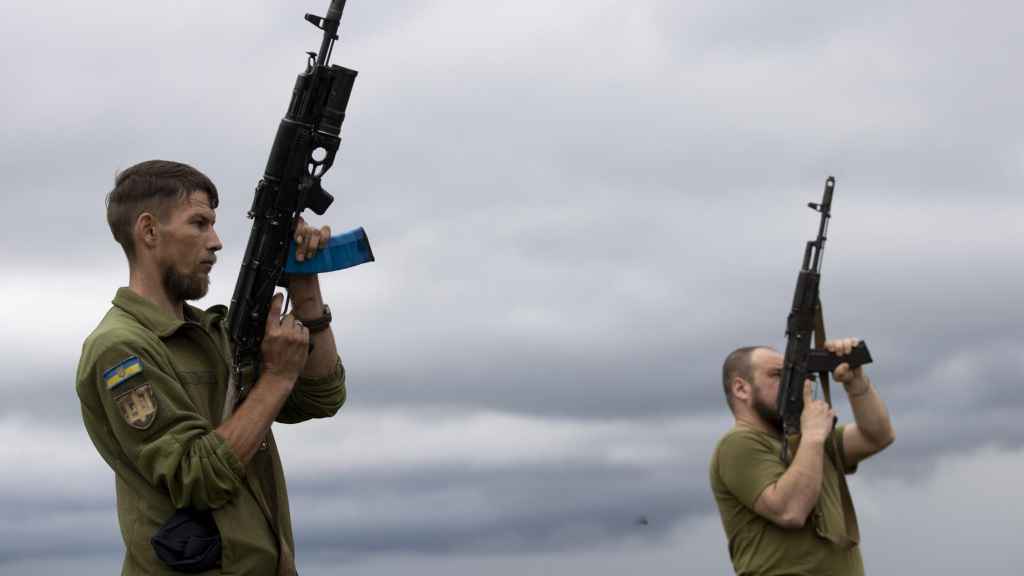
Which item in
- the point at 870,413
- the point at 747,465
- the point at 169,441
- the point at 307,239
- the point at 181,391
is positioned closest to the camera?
the point at 169,441

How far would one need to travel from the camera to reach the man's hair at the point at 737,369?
926cm

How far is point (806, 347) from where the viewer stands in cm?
916

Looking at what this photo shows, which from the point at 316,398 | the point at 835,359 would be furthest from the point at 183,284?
the point at 835,359

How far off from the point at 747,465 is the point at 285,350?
12.7ft

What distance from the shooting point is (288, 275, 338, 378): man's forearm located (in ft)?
21.1

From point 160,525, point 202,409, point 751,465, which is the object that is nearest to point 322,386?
point 202,409

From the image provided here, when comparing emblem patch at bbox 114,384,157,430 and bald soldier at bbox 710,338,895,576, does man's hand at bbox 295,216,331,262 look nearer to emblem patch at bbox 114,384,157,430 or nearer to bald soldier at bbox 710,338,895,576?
emblem patch at bbox 114,384,157,430

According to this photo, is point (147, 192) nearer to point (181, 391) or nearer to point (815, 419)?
point (181, 391)

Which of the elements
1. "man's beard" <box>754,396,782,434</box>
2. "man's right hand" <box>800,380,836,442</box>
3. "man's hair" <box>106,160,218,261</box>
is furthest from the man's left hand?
"man's hair" <box>106,160,218,261</box>

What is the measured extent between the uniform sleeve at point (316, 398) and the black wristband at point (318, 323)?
24cm

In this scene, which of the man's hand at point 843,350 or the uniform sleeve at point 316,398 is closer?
the uniform sleeve at point 316,398

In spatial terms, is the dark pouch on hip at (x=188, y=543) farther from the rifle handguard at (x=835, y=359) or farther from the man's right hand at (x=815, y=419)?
the rifle handguard at (x=835, y=359)

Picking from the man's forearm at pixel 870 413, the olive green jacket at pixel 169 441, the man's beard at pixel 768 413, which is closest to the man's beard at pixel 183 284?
the olive green jacket at pixel 169 441

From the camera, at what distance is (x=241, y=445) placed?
219 inches
